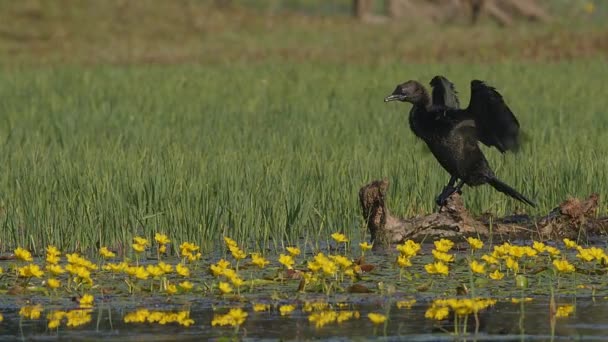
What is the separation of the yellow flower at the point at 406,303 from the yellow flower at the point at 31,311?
1713 mm

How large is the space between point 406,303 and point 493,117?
2346mm

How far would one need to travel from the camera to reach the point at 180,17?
32.2 metres

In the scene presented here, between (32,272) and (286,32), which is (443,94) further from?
(286,32)

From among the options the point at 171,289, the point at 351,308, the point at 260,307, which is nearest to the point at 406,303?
the point at 351,308

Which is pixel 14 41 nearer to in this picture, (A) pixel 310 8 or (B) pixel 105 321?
(A) pixel 310 8

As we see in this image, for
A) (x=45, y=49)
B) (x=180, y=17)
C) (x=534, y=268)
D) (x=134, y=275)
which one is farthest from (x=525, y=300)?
(x=180, y=17)

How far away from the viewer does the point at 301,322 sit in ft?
20.2

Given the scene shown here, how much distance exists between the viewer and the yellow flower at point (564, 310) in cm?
623

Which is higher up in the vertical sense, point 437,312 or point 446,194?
point 446,194

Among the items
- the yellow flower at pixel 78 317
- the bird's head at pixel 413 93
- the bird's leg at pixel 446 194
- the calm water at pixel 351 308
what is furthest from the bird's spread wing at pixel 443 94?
the yellow flower at pixel 78 317

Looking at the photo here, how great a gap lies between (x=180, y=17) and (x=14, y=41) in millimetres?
4585

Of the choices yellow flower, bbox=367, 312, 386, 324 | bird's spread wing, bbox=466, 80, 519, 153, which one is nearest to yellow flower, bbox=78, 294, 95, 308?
yellow flower, bbox=367, 312, 386, 324

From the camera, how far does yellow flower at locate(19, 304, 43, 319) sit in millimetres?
6423

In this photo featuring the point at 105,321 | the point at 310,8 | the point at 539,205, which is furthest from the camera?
the point at 310,8
